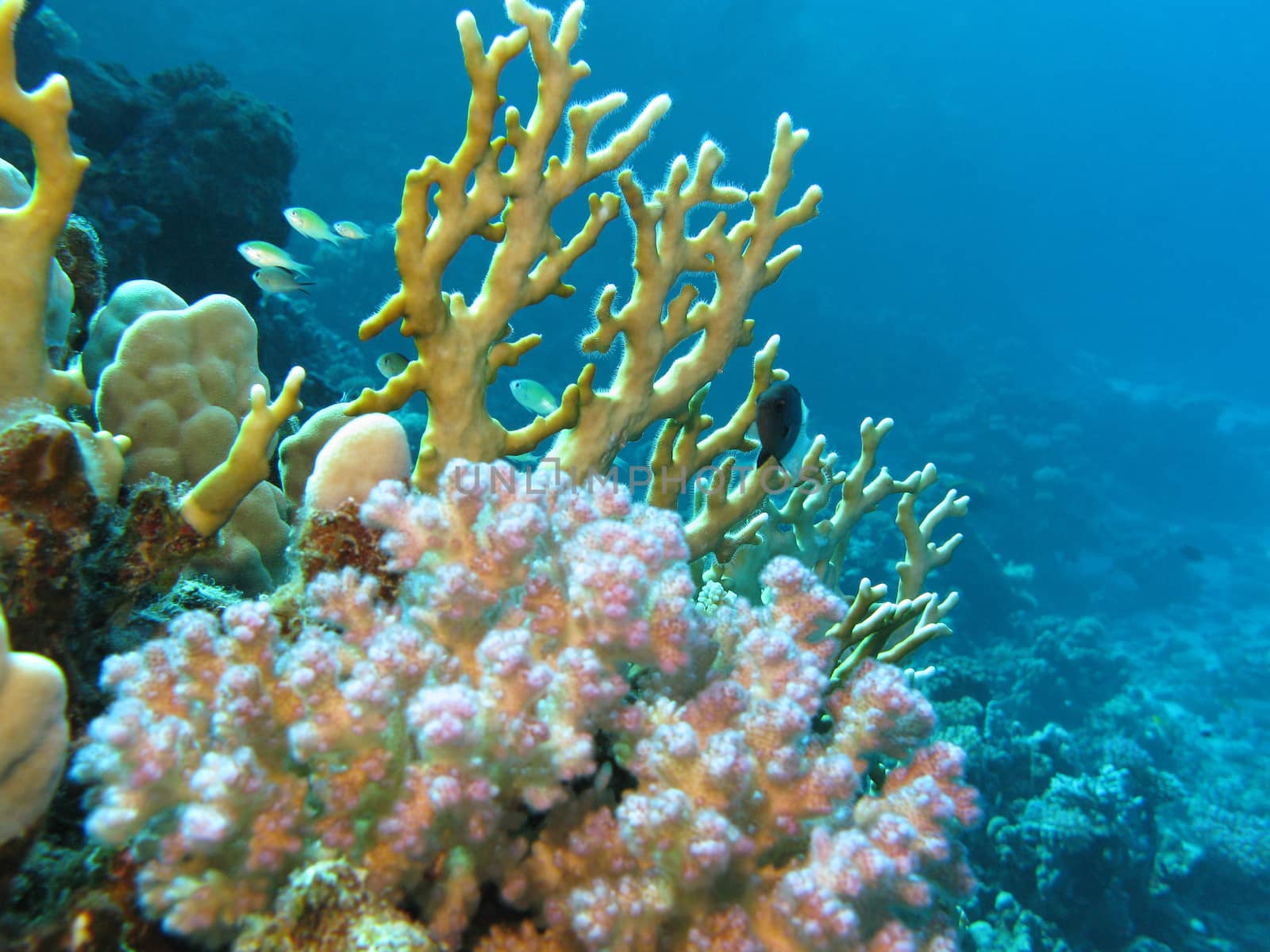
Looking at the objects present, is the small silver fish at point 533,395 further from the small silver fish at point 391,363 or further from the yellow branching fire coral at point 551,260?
the yellow branching fire coral at point 551,260

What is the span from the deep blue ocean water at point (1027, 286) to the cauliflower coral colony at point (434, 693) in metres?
6.99

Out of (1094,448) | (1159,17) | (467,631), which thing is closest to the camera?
(467,631)

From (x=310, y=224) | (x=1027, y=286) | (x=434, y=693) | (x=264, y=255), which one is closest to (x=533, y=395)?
(x=264, y=255)

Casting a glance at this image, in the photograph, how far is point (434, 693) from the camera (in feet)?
3.81

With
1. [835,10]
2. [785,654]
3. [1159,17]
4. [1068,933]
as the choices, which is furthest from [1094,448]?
[1159,17]

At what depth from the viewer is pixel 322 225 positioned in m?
8.36

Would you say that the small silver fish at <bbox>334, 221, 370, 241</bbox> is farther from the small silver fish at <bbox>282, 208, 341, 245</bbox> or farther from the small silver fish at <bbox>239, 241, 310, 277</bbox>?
the small silver fish at <bbox>239, 241, 310, 277</bbox>

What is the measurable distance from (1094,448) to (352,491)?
1539 inches

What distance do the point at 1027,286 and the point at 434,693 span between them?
89.6m

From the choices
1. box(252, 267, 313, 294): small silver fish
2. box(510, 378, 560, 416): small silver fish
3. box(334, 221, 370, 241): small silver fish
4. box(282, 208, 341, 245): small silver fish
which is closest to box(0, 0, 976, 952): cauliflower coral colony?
box(510, 378, 560, 416): small silver fish

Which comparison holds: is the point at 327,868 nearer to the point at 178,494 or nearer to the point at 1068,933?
the point at 178,494

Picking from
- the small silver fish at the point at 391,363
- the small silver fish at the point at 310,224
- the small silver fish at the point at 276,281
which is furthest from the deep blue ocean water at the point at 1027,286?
the small silver fish at the point at 276,281

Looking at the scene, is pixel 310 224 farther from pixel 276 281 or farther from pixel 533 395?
pixel 533 395

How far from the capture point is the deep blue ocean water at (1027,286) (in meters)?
14.4
